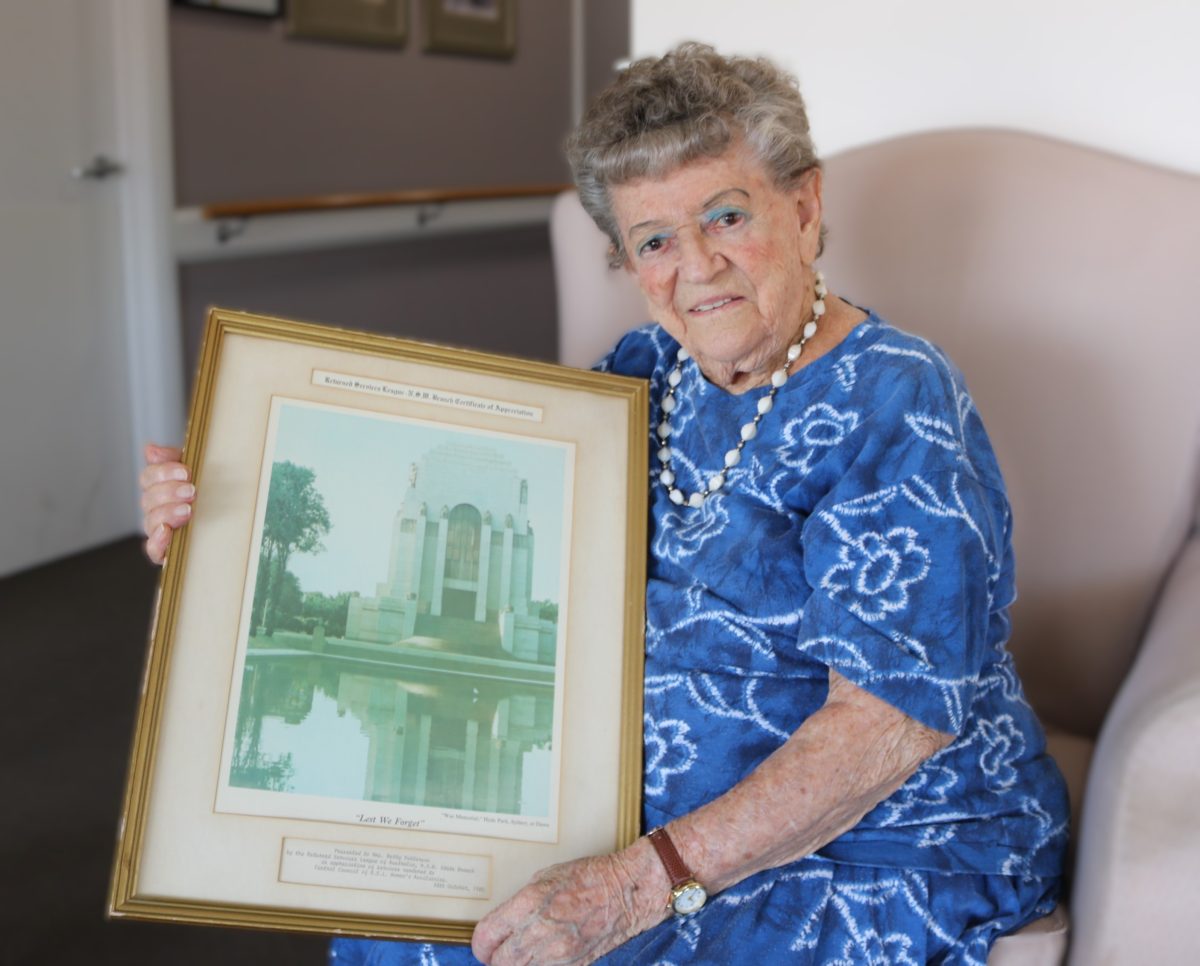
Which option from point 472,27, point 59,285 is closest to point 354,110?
point 472,27

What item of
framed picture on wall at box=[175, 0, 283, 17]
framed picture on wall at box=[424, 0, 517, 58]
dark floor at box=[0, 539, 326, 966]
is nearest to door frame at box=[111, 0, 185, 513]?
framed picture on wall at box=[175, 0, 283, 17]

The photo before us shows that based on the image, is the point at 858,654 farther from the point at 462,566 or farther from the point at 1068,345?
the point at 1068,345

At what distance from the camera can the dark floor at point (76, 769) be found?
202 centimetres

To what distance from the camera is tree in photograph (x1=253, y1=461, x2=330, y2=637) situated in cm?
107

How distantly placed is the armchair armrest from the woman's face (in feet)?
1.53

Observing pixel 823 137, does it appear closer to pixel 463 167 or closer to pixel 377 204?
pixel 377 204

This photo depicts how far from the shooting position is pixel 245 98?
157 inches

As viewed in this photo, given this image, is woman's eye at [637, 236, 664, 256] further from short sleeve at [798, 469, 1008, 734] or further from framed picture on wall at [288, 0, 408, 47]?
framed picture on wall at [288, 0, 408, 47]

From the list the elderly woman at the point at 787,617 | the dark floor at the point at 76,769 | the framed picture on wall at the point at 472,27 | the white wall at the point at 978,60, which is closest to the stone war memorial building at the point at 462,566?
the elderly woman at the point at 787,617

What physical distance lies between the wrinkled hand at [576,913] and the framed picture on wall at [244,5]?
138 inches

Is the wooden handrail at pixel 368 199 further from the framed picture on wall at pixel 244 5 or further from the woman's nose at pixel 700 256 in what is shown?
the woman's nose at pixel 700 256

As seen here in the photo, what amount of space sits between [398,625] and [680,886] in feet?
1.08

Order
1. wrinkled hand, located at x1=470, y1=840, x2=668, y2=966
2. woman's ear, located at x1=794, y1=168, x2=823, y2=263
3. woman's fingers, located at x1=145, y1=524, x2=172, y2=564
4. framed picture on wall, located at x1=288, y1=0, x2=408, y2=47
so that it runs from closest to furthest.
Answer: wrinkled hand, located at x1=470, y1=840, x2=668, y2=966
woman's fingers, located at x1=145, y1=524, x2=172, y2=564
woman's ear, located at x1=794, y1=168, x2=823, y2=263
framed picture on wall, located at x1=288, y1=0, x2=408, y2=47

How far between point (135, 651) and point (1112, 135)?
8.54ft
